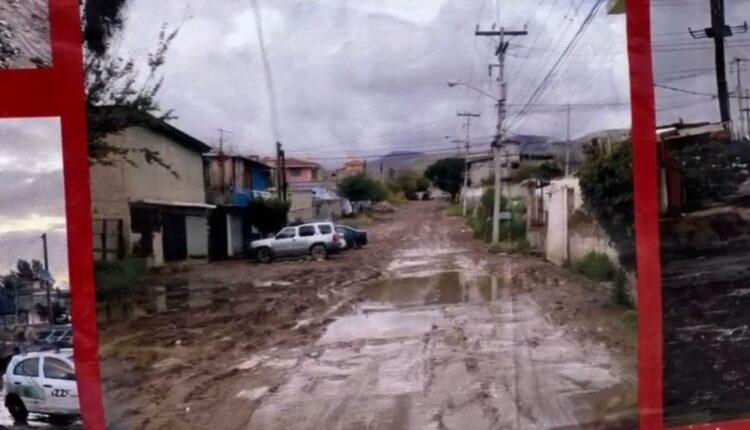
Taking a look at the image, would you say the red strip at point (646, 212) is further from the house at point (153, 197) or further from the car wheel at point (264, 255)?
the house at point (153, 197)

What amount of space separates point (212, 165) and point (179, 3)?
1.44 ft

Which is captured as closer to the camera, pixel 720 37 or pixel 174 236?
pixel 174 236

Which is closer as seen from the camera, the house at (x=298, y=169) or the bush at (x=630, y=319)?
the house at (x=298, y=169)

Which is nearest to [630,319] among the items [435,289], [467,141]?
[435,289]

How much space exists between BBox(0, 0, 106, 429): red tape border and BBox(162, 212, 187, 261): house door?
0.20m

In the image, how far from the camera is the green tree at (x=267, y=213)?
8.61 feet

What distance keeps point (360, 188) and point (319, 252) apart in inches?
8.5

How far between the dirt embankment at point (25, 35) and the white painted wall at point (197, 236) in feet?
1.79

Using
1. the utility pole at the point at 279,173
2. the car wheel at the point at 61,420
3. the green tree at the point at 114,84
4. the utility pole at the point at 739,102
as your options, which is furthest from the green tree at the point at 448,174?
the car wheel at the point at 61,420

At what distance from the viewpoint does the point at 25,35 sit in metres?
2.39

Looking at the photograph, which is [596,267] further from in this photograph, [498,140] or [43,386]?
[43,386]

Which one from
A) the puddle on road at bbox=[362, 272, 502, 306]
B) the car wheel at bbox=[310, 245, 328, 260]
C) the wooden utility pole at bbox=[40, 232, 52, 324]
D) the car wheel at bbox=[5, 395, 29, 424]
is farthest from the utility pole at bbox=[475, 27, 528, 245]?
the car wheel at bbox=[5, 395, 29, 424]

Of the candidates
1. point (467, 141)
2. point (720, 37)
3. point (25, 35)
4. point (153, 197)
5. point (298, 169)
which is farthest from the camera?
point (720, 37)

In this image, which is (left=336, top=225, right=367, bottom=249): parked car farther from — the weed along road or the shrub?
the shrub
